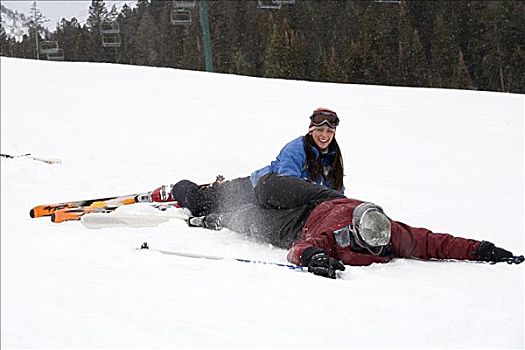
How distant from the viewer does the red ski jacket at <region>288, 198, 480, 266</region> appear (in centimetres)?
353

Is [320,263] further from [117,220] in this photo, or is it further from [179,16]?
[179,16]

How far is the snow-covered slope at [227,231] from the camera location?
2350mm

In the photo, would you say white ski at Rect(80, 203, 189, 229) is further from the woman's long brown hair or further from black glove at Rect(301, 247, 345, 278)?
black glove at Rect(301, 247, 345, 278)

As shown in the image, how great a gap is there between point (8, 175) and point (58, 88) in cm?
524

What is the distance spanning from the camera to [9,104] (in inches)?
349

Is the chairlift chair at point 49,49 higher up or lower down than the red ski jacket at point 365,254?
higher up

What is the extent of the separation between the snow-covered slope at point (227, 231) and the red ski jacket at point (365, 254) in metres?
0.10

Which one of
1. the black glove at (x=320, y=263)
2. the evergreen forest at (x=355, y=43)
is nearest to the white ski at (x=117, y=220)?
the black glove at (x=320, y=263)

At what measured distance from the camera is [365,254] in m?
3.53

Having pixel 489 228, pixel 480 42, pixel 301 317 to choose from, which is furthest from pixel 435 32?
pixel 301 317

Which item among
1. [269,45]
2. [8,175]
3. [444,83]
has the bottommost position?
[8,175]

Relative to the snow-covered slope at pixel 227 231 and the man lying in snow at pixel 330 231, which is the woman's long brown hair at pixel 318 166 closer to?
the man lying in snow at pixel 330 231

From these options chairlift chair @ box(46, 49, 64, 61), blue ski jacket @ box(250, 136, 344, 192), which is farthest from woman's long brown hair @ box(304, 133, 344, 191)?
chairlift chair @ box(46, 49, 64, 61)

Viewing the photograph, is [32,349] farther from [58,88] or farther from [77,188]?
[58,88]
